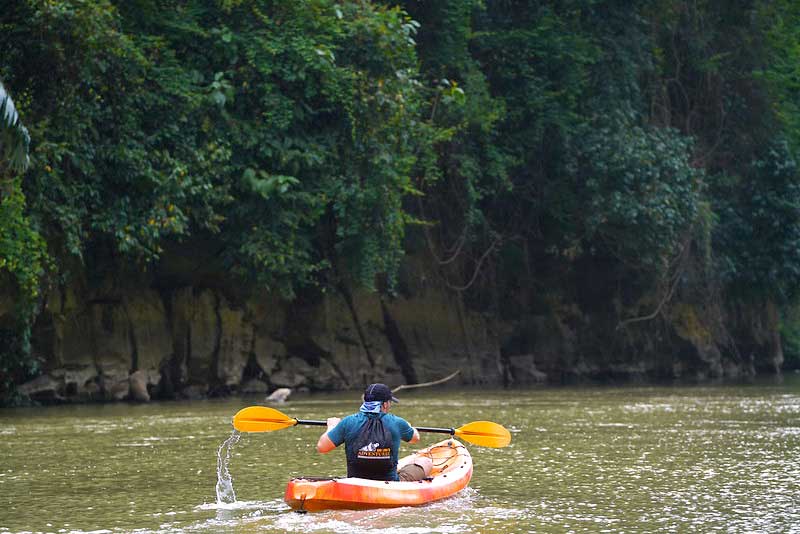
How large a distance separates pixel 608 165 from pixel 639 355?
6.19m

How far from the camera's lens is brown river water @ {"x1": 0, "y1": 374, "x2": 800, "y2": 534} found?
28.4ft

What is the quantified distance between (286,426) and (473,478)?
1.68 m

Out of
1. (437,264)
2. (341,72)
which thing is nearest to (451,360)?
(437,264)

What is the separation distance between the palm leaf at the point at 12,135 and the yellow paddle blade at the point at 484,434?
20.5 ft

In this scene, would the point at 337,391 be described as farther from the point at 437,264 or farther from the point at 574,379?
the point at 574,379

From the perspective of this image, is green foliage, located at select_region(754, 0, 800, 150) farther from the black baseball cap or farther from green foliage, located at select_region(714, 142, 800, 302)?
the black baseball cap

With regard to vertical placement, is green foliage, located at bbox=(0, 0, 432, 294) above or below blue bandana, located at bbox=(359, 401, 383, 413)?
above

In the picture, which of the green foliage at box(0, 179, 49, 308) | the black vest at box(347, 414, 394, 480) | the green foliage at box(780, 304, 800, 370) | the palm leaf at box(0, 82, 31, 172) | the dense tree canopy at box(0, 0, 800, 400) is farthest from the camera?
the green foliage at box(780, 304, 800, 370)

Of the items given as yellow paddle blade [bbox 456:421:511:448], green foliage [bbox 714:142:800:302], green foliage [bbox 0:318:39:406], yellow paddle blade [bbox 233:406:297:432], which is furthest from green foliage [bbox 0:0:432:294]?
green foliage [bbox 714:142:800:302]

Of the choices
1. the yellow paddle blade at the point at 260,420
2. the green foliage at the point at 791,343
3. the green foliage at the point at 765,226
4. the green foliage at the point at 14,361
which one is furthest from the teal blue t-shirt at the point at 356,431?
the green foliage at the point at 791,343

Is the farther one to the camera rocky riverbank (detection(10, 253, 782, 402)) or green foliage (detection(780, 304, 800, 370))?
green foliage (detection(780, 304, 800, 370))

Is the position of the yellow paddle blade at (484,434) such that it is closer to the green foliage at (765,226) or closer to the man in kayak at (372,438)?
the man in kayak at (372,438)

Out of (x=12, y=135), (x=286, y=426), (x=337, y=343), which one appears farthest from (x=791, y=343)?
(x=286, y=426)

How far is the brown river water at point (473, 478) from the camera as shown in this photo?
28.4ft
